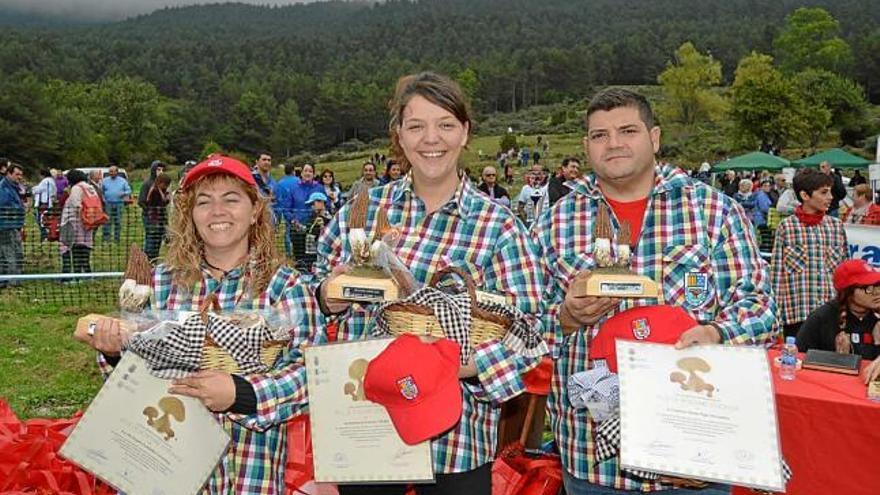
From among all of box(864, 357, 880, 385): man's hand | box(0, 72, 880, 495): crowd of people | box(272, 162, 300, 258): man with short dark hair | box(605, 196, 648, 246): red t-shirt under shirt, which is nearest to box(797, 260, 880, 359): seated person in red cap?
box(864, 357, 880, 385): man's hand

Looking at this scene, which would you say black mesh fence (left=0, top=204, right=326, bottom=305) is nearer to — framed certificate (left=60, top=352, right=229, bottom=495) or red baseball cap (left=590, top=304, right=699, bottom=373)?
framed certificate (left=60, top=352, right=229, bottom=495)

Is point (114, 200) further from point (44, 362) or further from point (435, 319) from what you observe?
point (435, 319)

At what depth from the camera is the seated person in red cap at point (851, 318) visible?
522cm

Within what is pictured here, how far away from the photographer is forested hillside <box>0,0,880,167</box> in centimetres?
10794

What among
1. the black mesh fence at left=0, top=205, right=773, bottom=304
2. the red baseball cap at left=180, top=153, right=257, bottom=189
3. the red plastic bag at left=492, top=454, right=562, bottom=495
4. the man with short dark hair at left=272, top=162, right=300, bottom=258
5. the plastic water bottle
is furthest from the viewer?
the man with short dark hair at left=272, top=162, right=300, bottom=258

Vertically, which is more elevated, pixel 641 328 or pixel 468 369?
pixel 641 328

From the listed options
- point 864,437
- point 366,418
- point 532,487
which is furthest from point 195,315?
point 864,437

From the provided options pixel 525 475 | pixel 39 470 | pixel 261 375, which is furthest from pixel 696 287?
pixel 39 470

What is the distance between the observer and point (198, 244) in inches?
106

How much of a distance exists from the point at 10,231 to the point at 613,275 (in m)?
12.4

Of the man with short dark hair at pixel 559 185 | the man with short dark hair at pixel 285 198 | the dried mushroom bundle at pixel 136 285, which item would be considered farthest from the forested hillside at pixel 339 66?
the dried mushroom bundle at pixel 136 285

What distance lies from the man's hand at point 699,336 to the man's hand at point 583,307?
0.22 m

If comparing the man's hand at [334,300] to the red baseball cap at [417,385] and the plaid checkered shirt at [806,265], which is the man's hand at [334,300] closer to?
the red baseball cap at [417,385]

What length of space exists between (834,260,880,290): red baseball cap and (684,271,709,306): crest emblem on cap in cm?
321
